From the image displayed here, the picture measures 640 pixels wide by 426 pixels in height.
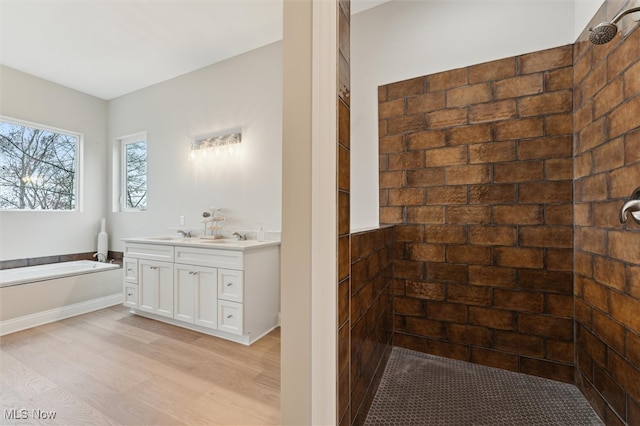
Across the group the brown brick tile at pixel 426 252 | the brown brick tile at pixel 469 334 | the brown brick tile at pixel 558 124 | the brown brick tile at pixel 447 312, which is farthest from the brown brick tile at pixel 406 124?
the brown brick tile at pixel 469 334

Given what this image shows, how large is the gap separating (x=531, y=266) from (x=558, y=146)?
749 mm

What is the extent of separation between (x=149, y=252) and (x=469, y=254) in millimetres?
2959

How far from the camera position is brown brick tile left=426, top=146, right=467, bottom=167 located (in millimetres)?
1915

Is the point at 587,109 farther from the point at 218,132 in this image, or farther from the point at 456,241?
the point at 218,132

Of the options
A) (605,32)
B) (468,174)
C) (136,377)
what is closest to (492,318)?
(468,174)

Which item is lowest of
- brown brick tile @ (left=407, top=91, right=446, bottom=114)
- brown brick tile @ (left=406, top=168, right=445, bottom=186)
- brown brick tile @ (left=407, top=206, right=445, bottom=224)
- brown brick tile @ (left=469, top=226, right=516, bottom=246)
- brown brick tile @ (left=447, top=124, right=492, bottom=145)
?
brown brick tile @ (left=469, top=226, right=516, bottom=246)

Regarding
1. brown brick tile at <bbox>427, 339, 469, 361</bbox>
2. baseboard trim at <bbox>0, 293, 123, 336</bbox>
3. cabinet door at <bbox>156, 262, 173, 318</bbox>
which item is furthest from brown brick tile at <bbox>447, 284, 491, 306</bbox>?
baseboard trim at <bbox>0, 293, 123, 336</bbox>

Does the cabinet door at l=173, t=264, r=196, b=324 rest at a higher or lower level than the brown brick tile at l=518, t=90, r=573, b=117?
lower

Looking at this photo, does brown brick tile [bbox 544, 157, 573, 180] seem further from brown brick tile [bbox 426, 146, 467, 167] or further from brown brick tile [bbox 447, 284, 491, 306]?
brown brick tile [bbox 447, 284, 491, 306]

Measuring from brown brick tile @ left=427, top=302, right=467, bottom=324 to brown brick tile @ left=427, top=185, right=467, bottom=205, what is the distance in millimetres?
719

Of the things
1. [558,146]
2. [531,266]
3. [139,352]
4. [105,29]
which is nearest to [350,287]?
[531,266]

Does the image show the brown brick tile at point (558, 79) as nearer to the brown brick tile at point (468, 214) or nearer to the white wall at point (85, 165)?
the brown brick tile at point (468, 214)

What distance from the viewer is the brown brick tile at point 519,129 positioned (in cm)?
173

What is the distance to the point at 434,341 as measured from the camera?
1989mm
